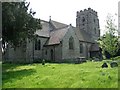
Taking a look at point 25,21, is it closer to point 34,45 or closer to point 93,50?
point 34,45

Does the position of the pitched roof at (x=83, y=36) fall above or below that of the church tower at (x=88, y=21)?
below

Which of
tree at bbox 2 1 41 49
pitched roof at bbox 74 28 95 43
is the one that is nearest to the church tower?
pitched roof at bbox 74 28 95 43

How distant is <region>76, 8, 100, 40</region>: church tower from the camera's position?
2719 inches

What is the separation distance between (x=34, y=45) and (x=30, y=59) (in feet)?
11.9

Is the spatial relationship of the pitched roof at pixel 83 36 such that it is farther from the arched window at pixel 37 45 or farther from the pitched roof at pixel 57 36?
the arched window at pixel 37 45

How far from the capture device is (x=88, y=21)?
228ft

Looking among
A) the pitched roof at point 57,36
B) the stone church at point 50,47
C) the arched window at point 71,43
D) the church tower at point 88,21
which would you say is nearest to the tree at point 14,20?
the stone church at point 50,47

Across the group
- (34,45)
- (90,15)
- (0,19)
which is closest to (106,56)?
(34,45)

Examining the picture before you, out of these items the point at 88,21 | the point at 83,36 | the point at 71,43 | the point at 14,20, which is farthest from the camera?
the point at 88,21

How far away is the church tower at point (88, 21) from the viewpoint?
2719 inches

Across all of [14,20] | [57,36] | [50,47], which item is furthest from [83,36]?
[14,20]

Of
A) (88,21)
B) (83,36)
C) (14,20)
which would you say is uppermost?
(88,21)

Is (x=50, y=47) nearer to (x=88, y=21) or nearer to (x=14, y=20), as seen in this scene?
(x=14, y=20)

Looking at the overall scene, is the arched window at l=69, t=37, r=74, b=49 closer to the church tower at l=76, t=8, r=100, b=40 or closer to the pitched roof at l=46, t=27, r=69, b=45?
the pitched roof at l=46, t=27, r=69, b=45
